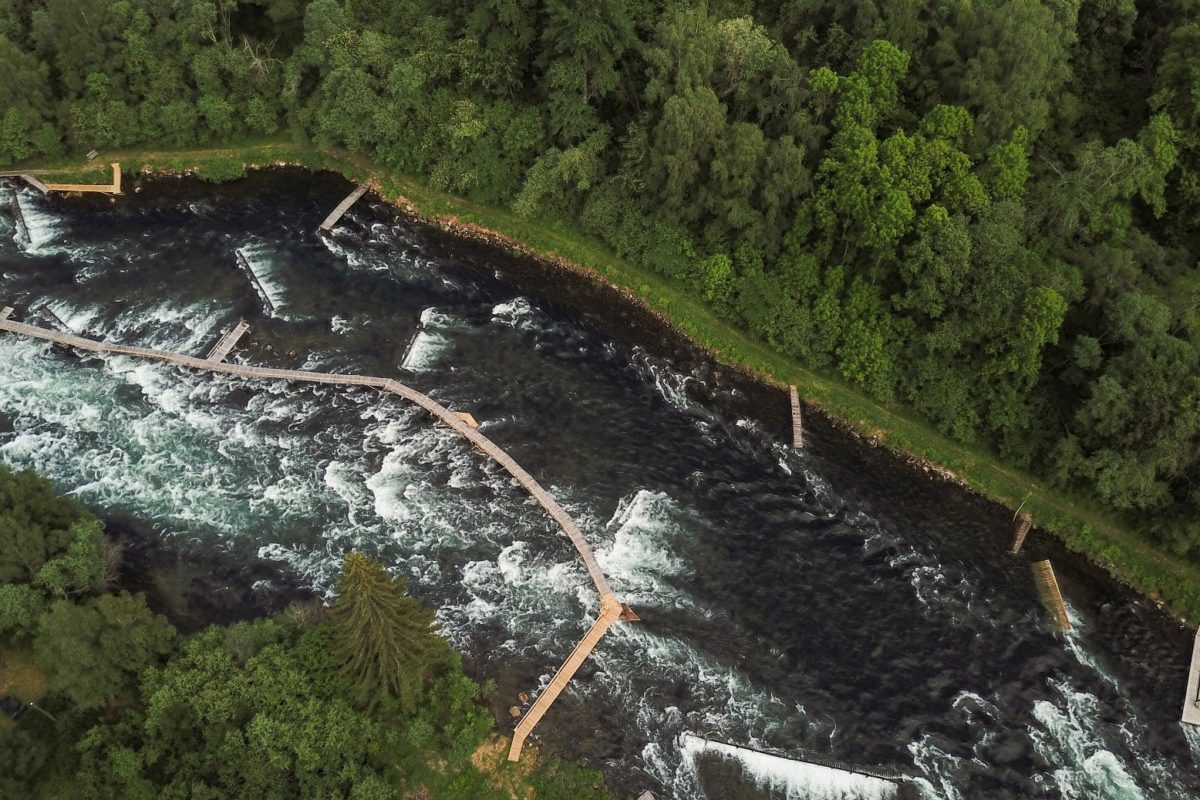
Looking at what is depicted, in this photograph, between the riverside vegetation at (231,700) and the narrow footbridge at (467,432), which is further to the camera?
the narrow footbridge at (467,432)

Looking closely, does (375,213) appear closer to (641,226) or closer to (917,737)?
(641,226)

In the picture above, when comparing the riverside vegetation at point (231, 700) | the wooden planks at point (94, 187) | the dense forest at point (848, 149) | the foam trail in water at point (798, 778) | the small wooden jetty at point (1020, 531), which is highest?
the dense forest at point (848, 149)

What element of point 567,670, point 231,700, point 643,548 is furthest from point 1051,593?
point 231,700

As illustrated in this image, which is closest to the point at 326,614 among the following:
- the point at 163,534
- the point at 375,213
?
the point at 163,534

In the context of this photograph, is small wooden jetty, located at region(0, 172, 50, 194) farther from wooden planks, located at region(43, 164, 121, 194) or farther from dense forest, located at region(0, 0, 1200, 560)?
dense forest, located at region(0, 0, 1200, 560)

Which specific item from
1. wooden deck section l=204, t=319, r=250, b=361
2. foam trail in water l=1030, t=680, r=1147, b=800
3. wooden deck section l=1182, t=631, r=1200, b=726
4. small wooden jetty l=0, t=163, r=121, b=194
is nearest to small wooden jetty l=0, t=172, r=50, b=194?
small wooden jetty l=0, t=163, r=121, b=194

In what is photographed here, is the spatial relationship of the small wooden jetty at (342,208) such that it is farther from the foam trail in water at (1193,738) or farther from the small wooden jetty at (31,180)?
the foam trail in water at (1193,738)

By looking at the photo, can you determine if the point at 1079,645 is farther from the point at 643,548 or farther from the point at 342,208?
the point at 342,208

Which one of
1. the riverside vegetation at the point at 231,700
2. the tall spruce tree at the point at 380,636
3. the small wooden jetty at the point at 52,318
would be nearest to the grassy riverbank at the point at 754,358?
the small wooden jetty at the point at 52,318
